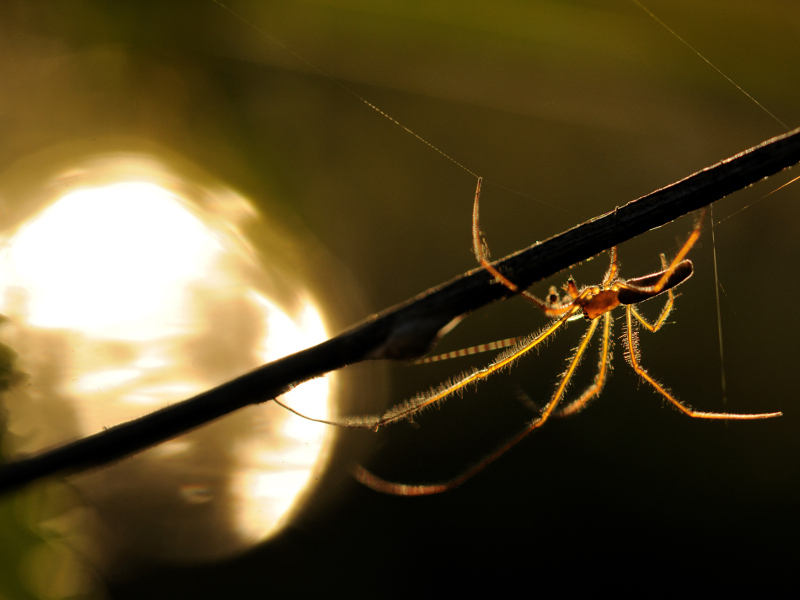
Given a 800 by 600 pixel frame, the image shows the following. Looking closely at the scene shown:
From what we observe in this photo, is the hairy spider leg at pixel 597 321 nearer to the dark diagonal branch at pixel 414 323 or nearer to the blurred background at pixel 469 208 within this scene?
the blurred background at pixel 469 208

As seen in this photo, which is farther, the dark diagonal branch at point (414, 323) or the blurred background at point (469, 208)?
the blurred background at point (469, 208)

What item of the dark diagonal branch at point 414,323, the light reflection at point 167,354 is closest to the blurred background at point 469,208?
the light reflection at point 167,354

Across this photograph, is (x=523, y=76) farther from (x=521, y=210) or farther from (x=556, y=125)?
(x=521, y=210)

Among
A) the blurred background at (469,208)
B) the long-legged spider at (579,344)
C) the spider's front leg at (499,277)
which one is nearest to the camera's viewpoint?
the spider's front leg at (499,277)

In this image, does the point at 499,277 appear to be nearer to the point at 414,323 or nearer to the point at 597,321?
the point at 414,323

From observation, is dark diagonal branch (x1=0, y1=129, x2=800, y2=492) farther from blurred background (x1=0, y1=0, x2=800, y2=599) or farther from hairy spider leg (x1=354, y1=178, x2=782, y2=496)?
blurred background (x1=0, y1=0, x2=800, y2=599)
